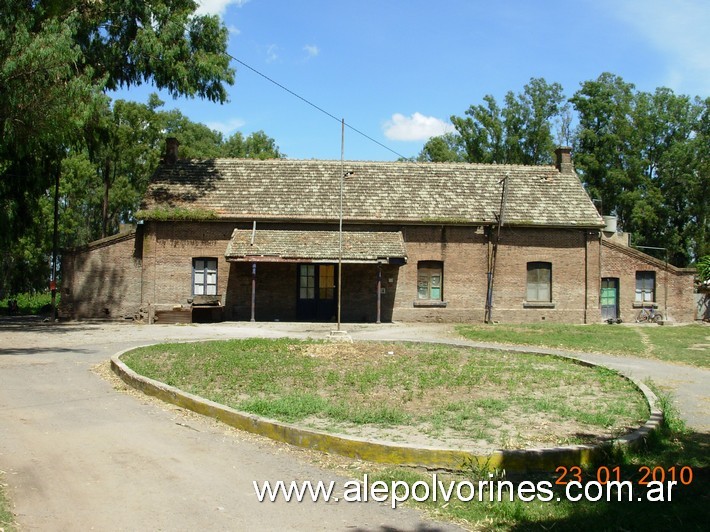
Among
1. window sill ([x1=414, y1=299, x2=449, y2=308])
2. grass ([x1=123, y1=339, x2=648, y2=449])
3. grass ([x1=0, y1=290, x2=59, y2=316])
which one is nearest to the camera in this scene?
grass ([x1=123, y1=339, x2=648, y2=449])

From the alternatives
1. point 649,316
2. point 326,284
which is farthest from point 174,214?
point 649,316

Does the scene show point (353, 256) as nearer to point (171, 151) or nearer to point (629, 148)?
point (171, 151)

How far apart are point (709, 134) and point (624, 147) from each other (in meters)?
6.64

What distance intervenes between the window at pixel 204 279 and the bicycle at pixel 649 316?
59.7ft

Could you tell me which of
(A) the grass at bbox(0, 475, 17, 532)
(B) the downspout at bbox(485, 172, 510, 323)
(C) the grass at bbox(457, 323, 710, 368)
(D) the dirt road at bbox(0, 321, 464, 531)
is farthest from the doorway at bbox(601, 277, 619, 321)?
(A) the grass at bbox(0, 475, 17, 532)

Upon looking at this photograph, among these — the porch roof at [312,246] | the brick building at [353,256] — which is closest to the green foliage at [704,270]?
the brick building at [353,256]

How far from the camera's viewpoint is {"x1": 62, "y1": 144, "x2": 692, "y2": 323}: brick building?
26516 millimetres

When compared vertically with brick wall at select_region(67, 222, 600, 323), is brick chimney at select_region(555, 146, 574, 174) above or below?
above

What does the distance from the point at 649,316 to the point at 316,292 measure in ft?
47.6

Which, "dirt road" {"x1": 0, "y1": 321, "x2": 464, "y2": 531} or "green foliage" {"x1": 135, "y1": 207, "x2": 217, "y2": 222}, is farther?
"green foliage" {"x1": 135, "y1": 207, "x2": 217, "y2": 222}

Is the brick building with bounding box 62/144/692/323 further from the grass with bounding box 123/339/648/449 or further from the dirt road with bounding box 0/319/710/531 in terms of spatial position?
the dirt road with bounding box 0/319/710/531

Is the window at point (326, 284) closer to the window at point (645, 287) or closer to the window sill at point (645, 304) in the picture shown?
the window sill at point (645, 304)

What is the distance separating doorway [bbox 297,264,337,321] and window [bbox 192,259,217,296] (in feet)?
11.2

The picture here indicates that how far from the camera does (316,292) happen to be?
2695cm
